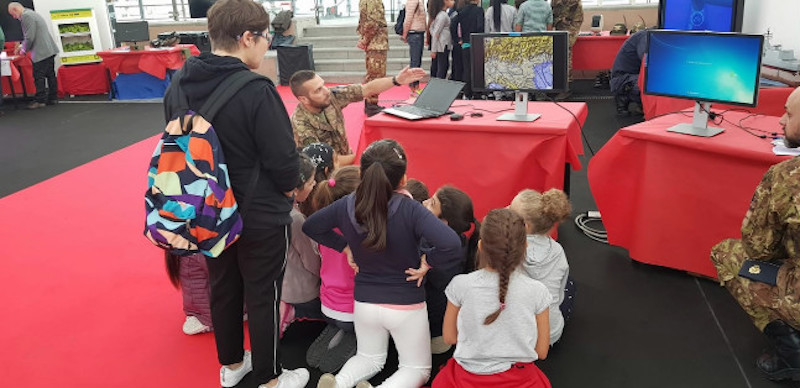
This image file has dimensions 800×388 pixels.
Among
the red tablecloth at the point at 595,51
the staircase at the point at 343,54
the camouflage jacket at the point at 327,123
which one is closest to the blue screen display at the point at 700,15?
the red tablecloth at the point at 595,51

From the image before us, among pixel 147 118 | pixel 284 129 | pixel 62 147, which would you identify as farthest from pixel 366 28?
pixel 284 129

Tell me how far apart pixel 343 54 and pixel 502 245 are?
861 cm

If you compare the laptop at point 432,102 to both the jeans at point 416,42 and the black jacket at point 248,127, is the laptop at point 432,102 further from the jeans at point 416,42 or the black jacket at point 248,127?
the jeans at point 416,42

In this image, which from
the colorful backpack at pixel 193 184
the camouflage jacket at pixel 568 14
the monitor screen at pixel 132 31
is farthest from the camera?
the monitor screen at pixel 132 31

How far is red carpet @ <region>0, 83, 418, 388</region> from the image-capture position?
236 cm

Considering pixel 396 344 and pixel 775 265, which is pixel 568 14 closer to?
pixel 775 265

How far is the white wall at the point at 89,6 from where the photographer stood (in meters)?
9.34

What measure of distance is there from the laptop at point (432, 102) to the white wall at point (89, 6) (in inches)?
312

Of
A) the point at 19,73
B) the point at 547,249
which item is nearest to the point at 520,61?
the point at 547,249

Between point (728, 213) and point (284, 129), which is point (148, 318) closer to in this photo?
point (284, 129)

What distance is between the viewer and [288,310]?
98.5 inches

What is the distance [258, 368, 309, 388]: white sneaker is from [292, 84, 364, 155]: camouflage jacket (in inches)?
51.5

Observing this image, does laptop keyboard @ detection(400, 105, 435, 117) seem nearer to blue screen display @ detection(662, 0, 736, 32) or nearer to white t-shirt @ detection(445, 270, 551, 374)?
white t-shirt @ detection(445, 270, 551, 374)

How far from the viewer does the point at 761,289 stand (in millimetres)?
2039
